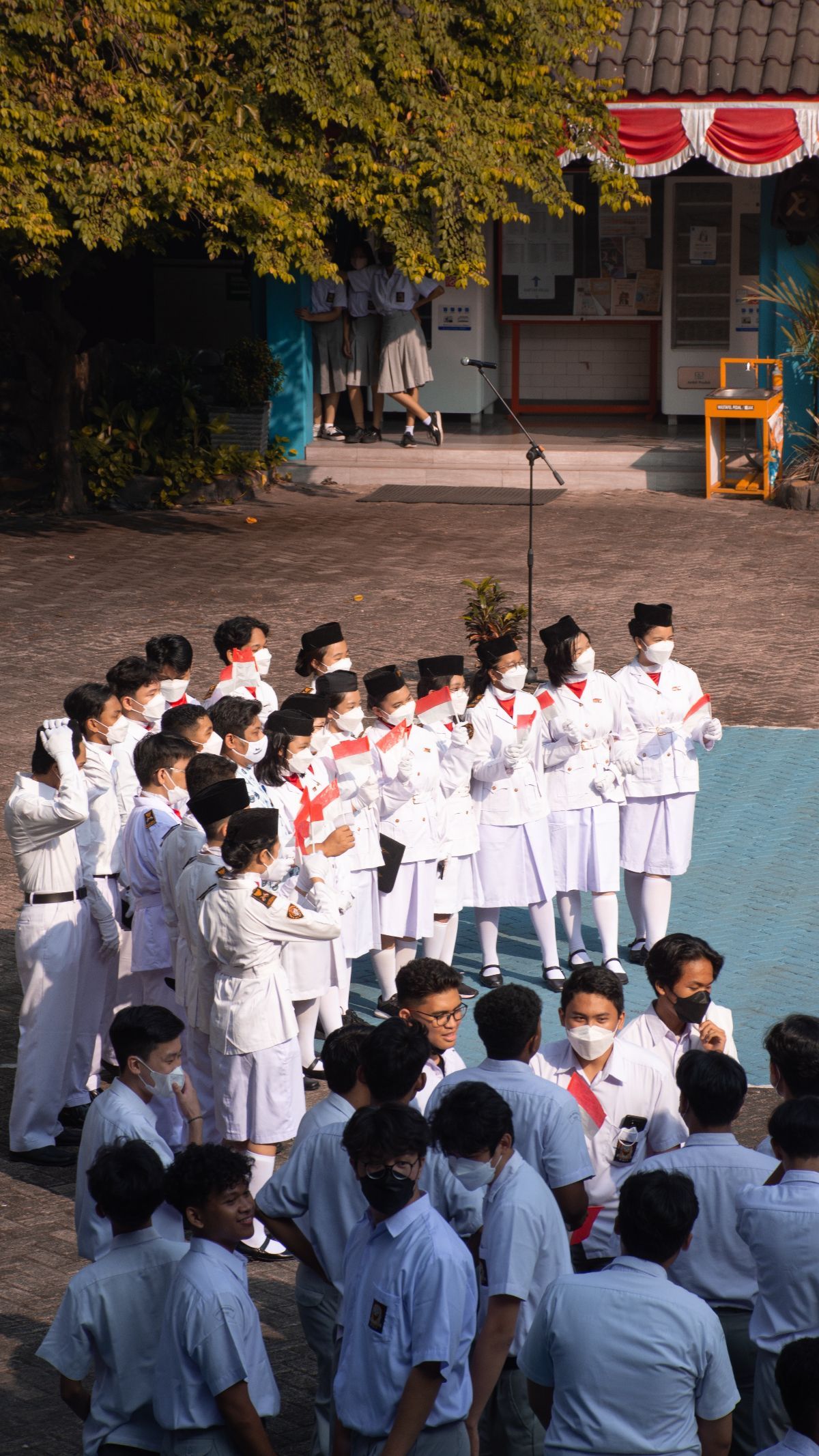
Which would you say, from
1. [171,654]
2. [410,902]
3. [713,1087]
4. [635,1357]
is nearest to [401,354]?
[171,654]

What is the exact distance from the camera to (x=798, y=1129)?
4.34 meters

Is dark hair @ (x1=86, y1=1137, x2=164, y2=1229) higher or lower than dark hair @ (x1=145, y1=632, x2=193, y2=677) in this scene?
lower

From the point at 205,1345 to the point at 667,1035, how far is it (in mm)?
1989

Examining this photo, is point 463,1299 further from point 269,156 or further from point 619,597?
point 269,156

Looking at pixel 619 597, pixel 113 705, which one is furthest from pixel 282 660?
pixel 113 705

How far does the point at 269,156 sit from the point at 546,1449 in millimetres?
12572

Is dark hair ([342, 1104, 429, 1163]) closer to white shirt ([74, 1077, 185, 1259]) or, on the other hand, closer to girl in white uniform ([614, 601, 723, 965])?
white shirt ([74, 1077, 185, 1259])

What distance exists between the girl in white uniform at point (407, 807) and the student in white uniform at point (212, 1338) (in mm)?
3786

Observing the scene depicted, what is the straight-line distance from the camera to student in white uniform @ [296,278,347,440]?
19.3m

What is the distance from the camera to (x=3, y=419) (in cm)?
1898

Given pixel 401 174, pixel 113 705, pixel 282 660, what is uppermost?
pixel 401 174

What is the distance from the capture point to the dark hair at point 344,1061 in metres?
4.78

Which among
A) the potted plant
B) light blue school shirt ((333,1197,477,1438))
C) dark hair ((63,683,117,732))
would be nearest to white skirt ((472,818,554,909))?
dark hair ((63,683,117,732))

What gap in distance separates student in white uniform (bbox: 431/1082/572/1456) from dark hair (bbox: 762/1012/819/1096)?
80 cm
